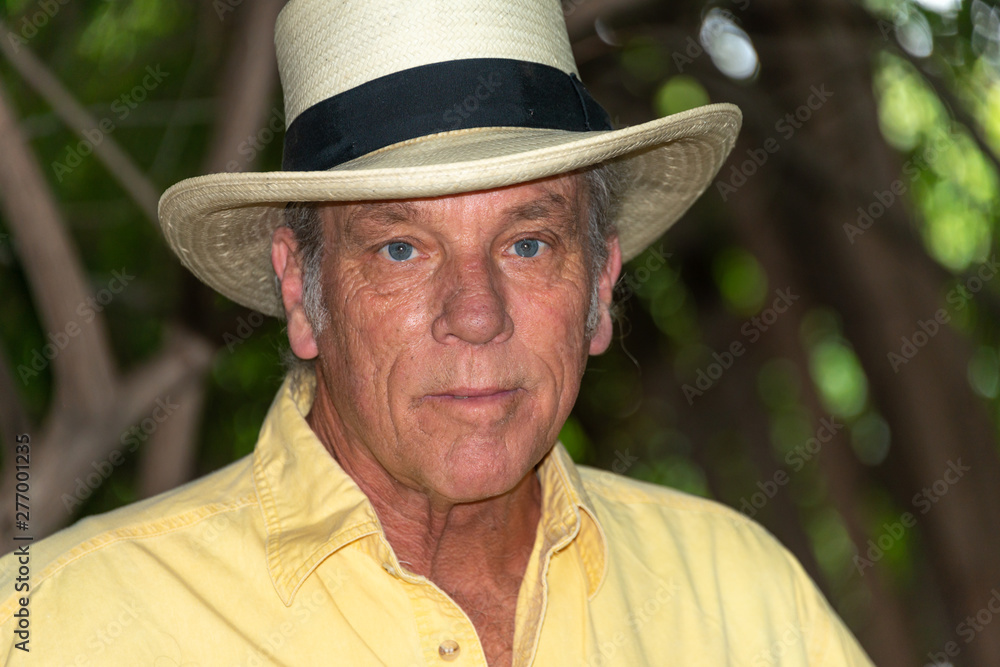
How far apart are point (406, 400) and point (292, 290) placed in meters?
0.40

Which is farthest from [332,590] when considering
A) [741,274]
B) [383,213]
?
[741,274]

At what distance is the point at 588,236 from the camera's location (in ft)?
6.38

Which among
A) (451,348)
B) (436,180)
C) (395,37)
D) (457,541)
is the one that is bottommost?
(457,541)

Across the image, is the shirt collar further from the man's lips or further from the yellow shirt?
the man's lips

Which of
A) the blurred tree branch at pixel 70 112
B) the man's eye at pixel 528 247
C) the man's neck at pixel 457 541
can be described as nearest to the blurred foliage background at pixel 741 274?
the blurred tree branch at pixel 70 112

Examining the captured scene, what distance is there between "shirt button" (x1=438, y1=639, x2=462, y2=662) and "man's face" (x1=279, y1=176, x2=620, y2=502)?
0.25m

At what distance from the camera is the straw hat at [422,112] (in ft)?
5.18

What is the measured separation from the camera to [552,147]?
61.6 inches

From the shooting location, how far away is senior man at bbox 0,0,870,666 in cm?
163

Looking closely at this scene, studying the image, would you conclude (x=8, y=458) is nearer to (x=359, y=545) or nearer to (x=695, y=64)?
(x=359, y=545)

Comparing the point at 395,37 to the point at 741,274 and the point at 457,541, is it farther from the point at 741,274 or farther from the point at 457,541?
the point at 741,274

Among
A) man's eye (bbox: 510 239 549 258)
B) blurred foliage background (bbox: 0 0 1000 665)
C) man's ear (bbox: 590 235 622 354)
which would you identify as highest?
man's eye (bbox: 510 239 549 258)

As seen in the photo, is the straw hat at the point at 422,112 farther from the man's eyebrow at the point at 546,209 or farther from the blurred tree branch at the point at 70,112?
the blurred tree branch at the point at 70,112

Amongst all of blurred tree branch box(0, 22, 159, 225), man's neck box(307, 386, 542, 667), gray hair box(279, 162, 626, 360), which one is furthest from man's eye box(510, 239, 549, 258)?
blurred tree branch box(0, 22, 159, 225)
